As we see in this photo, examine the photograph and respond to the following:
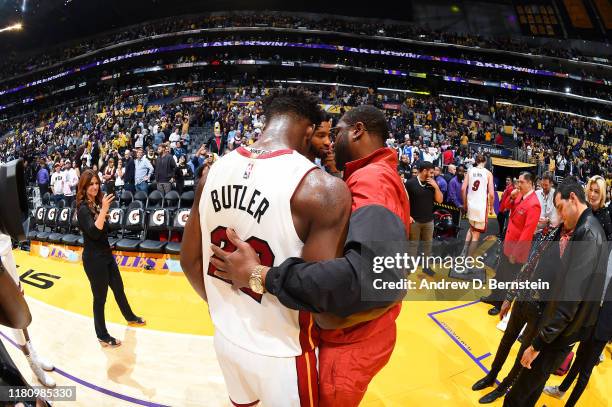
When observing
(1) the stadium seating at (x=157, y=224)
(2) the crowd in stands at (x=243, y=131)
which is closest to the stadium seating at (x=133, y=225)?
(1) the stadium seating at (x=157, y=224)

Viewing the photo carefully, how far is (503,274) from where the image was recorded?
4914 millimetres

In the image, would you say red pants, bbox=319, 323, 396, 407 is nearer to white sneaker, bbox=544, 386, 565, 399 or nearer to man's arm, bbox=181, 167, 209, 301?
man's arm, bbox=181, 167, 209, 301

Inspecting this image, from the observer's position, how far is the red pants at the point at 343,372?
4.82 ft

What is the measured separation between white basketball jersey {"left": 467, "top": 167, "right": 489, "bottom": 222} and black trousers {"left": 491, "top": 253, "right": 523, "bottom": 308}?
32.3 inches

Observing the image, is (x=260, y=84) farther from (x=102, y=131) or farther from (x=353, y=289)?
(x=353, y=289)

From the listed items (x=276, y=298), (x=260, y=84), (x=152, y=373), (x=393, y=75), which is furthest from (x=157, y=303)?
(x=393, y=75)

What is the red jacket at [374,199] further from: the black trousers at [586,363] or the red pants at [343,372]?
the black trousers at [586,363]

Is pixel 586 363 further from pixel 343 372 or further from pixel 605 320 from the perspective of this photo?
pixel 343 372

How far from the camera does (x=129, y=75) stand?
1240 inches

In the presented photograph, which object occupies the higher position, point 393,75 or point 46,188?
point 393,75

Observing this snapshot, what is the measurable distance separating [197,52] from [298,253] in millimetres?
32700

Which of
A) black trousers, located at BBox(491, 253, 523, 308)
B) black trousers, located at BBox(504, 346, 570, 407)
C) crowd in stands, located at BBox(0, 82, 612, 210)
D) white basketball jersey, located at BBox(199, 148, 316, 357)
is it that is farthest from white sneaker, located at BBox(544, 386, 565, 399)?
crowd in stands, located at BBox(0, 82, 612, 210)

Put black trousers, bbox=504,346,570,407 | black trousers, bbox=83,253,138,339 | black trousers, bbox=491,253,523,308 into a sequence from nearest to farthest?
1. black trousers, bbox=504,346,570,407
2. black trousers, bbox=83,253,138,339
3. black trousers, bbox=491,253,523,308

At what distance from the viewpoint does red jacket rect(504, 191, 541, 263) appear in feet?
14.2
